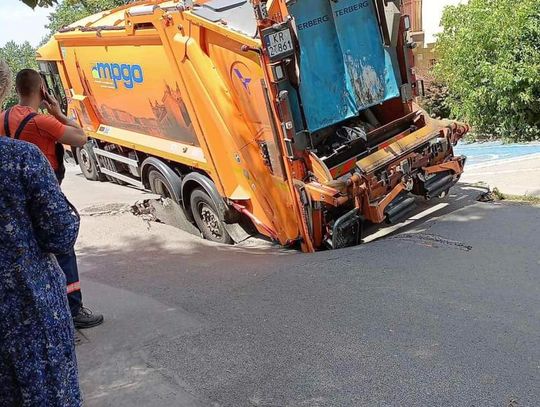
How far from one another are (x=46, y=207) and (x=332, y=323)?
2.24 metres

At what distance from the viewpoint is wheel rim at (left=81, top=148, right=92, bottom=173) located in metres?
10.7

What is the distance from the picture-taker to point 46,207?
84.4 inches

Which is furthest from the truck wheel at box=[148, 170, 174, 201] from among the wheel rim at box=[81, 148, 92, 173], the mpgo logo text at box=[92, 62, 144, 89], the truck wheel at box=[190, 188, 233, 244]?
the wheel rim at box=[81, 148, 92, 173]

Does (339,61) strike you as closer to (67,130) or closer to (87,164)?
(67,130)

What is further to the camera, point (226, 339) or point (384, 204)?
point (384, 204)

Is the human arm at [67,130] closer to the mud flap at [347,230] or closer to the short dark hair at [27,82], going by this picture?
the short dark hair at [27,82]

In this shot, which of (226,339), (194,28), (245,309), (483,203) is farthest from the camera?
(483,203)

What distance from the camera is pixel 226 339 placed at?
12.0ft

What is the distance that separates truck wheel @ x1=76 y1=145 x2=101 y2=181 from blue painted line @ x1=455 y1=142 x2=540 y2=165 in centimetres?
704

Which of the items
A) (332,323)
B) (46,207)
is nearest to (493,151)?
(332,323)

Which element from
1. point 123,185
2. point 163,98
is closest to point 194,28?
point 163,98

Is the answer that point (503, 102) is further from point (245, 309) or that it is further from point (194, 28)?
point (245, 309)

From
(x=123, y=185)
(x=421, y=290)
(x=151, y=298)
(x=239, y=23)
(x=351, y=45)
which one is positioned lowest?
(x=421, y=290)

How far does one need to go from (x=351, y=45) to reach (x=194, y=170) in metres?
2.44
